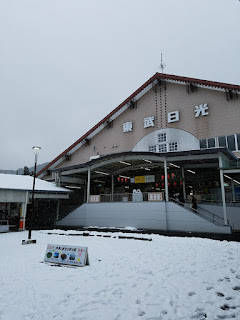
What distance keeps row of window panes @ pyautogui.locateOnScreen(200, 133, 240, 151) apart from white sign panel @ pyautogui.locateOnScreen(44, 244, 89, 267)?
20.0m

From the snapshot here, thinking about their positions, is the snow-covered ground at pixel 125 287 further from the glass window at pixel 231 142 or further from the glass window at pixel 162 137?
the glass window at pixel 162 137

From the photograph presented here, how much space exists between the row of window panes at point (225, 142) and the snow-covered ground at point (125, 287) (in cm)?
1547

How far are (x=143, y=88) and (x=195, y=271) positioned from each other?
2570 cm

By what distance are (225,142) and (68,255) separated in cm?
2053

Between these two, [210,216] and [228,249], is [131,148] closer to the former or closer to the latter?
[210,216]

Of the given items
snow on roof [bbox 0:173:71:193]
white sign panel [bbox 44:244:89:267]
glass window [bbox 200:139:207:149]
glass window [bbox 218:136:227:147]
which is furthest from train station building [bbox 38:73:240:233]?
white sign panel [bbox 44:244:89:267]

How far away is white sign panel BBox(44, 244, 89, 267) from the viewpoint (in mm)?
8109

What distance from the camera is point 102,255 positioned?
32.4 feet

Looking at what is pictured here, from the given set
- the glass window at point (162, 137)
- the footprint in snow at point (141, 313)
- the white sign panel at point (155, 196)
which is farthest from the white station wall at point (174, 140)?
the footprint in snow at point (141, 313)

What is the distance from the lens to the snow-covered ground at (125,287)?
4.66m

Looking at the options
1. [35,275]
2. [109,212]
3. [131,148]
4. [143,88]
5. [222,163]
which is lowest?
[35,275]

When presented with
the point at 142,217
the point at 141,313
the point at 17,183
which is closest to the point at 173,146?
the point at 142,217

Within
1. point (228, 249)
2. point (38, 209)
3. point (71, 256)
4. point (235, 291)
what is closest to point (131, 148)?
point (38, 209)

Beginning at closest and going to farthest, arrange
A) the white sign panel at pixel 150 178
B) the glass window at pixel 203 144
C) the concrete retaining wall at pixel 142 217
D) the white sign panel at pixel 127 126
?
the concrete retaining wall at pixel 142 217, the glass window at pixel 203 144, the white sign panel at pixel 150 178, the white sign panel at pixel 127 126
